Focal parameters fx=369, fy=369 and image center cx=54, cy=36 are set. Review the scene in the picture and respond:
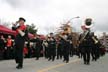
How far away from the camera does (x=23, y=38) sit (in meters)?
13.9

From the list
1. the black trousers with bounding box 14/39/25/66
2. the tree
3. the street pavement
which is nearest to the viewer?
the street pavement

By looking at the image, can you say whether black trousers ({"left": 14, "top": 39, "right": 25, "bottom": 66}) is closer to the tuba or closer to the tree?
the tuba

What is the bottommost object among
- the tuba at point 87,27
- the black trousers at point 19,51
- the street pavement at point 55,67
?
the street pavement at point 55,67

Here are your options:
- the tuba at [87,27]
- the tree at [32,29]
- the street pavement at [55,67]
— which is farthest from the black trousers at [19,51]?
the tree at [32,29]

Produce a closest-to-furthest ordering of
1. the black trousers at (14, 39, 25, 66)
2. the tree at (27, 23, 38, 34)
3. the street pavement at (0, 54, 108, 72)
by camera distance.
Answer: the street pavement at (0, 54, 108, 72) → the black trousers at (14, 39, 25, 66) → the tree at (27, 23, 38, 34)

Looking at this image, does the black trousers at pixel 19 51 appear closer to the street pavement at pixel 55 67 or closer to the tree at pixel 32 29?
the street pavement at pixel 55 67

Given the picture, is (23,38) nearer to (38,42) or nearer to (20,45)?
(20,45)

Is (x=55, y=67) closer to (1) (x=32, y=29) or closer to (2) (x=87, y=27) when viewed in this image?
(2) (x=87, y=27)

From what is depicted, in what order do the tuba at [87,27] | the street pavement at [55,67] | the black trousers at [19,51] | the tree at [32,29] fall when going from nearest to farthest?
1. the street pavement at [55,67]
2. the black trousers at [19,51]
3. the tuba at [87,27]
4. the tree at [32,29]

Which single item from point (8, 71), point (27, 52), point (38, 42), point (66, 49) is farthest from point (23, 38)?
point (27, 52)

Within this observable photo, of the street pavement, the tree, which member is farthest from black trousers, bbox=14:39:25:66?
the tree

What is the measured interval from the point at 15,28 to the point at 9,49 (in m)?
11.7

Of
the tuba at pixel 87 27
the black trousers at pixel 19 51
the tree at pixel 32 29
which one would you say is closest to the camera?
the black trousers at pixel 19 51

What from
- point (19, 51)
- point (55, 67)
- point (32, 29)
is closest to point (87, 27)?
point (55, 67)
